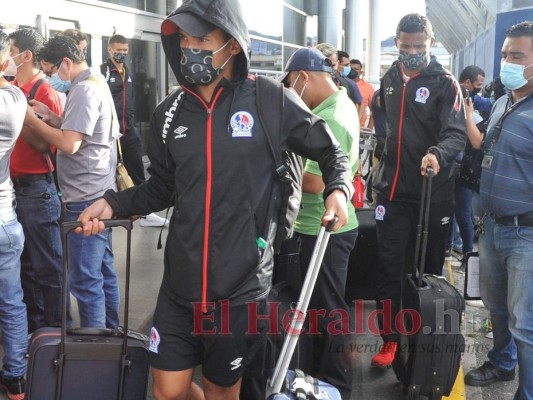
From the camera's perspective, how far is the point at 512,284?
3.65 m

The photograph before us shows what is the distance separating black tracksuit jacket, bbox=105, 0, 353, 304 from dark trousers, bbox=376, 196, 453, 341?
1.75 metres

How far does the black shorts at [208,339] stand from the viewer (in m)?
2.72

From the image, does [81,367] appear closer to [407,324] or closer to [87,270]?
[87,270]

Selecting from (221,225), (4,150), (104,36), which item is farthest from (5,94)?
(104,36)

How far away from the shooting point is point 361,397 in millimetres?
4125

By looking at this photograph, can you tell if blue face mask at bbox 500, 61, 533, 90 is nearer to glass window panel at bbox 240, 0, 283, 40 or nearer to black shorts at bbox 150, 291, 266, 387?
black shorts at bbox 150, 291, 266, 387

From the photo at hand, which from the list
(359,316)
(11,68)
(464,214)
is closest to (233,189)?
(11,68)

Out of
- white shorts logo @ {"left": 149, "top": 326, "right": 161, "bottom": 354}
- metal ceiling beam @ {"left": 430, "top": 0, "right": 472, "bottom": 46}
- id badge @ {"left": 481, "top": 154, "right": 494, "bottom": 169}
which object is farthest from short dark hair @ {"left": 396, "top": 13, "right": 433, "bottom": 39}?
metal ceiling beam @ {"left": 430, "top": 0, "right": 472, "bottom": 46}

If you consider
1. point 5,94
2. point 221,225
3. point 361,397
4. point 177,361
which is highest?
point 5,94

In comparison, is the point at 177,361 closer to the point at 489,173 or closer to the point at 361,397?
the point at 361,397

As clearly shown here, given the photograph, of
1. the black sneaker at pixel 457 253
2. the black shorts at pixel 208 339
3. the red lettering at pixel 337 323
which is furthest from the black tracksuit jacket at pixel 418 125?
the black sneaker at pixel 457 253

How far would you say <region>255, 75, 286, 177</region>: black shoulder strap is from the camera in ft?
8.88

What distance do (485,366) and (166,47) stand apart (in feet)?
9.19

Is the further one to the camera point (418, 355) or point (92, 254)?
point (92, 254)
